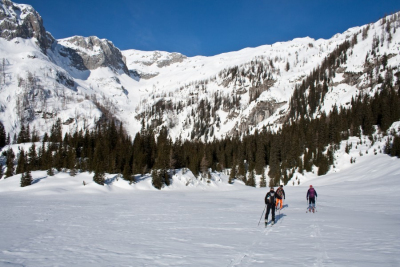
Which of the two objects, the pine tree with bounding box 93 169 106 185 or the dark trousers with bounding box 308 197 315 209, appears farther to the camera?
the pine tree with bounding box 93 169 106 185

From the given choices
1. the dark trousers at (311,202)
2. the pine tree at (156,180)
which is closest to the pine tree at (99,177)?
the pine tree at (156,180)

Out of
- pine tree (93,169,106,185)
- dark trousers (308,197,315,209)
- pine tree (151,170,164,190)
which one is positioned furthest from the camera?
pine tree (151,170,164,190)

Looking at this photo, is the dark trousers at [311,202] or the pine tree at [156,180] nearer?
the dark trousers at [311,202]

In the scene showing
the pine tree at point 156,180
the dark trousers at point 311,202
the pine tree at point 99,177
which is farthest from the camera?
the pine tree at point 156,180

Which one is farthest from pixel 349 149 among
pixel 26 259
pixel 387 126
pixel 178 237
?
pixel 26 259

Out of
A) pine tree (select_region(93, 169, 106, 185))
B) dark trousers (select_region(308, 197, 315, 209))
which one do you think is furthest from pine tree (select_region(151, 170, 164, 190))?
dark trousers (select_region(308, 197, 315, 209))

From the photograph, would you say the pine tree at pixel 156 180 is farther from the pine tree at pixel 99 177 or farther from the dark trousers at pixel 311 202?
the dark trousers at pixel 311 202

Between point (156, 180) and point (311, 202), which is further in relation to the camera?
point (156, 180)

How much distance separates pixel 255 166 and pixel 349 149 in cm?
2675

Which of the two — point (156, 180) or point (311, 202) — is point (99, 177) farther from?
point (311, 202)

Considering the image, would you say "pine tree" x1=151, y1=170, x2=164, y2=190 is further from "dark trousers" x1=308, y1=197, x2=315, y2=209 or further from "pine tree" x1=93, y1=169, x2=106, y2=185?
"dark trousers" x1=308, y1=197, x2=315, y2=209

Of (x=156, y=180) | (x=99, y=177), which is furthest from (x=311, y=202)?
(x=99, y=177)

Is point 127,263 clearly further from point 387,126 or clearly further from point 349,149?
point 387,126

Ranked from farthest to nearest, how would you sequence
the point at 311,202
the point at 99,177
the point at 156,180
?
the point at 156,180 → the point at 99,177 → the point at 311,202
